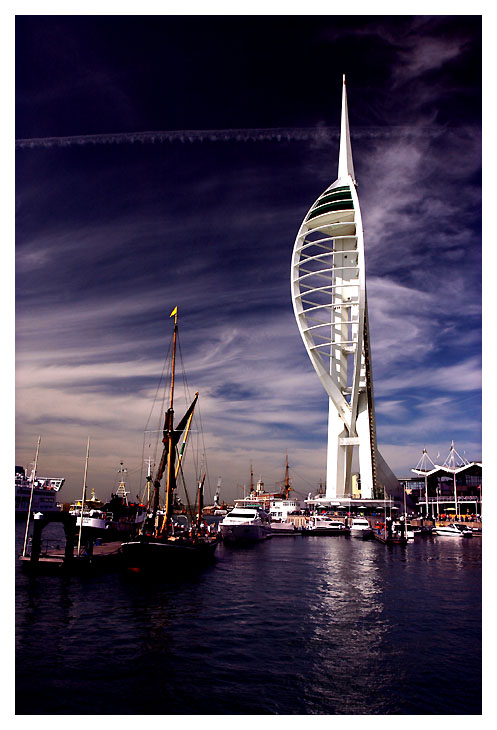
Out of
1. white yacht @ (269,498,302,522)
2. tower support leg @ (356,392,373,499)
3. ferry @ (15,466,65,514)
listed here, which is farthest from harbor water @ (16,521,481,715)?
ferry @ (15,466,65,514)

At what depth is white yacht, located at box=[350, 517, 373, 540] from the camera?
2042 inches

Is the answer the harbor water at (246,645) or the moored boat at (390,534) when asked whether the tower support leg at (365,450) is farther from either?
the harbor water at (246,645)

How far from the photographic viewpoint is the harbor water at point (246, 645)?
7715 mm

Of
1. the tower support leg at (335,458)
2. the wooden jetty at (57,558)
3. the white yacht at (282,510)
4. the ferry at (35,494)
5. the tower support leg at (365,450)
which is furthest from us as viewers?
the ferry at (35,494)

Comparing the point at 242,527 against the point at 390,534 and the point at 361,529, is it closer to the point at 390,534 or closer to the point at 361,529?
the point at 390,534

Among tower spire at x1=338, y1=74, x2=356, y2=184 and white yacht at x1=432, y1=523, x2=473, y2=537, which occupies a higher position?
tower spire at x1=338, y1=74, x2=356, y2=184

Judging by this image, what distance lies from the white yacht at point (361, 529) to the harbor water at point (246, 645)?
31.5m

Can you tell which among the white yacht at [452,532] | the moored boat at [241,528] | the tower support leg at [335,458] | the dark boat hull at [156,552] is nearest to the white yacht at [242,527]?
the moored boat at [241,528]

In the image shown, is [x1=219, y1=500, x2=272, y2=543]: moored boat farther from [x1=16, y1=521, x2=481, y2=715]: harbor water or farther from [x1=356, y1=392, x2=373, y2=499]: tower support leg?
[x1=16, y1=521, x2=481, y2=715]: harbor water

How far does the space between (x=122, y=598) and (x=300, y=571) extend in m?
10.2

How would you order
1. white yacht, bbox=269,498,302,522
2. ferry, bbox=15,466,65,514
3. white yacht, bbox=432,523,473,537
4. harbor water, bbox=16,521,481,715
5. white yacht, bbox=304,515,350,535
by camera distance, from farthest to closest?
ferry, bbox=15,466,65,514, white yacht, bbox=269,498,302,522, white yacht, bbox=432,523,473,537, white yacht, bbox=304,515,350,535, harbor water, bbox=16,521,481,715

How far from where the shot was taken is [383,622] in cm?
1358

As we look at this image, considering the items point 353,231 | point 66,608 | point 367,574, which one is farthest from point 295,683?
point 353,231

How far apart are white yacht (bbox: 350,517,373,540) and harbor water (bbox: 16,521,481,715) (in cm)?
3146
